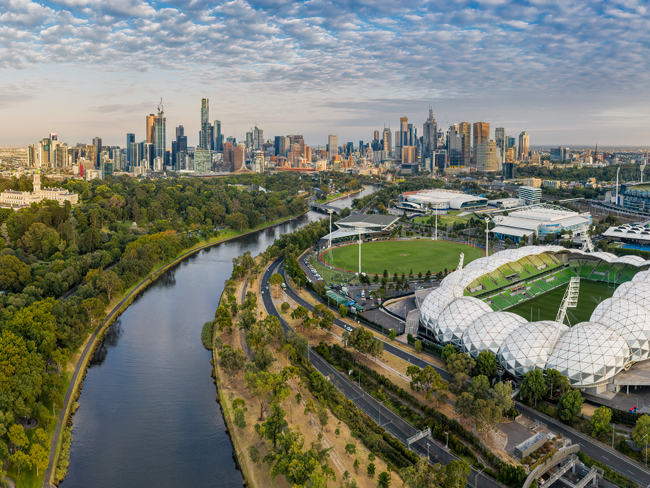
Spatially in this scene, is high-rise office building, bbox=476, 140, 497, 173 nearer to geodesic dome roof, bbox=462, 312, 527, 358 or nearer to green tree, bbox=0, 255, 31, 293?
geodesic dome roof, bbox=462, 312, 527, 358

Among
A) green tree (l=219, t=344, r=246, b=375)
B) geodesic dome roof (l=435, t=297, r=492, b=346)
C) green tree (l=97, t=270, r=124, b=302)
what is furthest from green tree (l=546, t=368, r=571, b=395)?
green tree (l=97, t=270, r=124, b=302)

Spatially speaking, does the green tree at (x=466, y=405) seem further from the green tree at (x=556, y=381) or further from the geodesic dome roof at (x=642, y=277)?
the geodesic dome roof at (x=642, y=277)

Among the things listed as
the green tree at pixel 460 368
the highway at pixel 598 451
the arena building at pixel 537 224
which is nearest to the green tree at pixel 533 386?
the highway at pixel 598 451

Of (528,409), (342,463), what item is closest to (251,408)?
(342,463)

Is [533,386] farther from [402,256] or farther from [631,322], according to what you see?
[402,256]

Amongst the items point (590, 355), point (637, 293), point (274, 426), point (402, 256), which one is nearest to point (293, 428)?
point (274, 426)

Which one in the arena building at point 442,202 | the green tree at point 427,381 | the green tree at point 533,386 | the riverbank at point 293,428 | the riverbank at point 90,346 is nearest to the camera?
the riverbank at point 293,428
